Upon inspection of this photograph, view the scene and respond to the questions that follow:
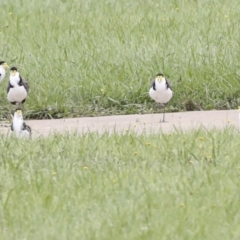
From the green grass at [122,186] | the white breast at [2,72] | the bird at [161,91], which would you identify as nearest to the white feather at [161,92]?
the bird at [161,91]

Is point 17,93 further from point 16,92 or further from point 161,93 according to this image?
point 161,93

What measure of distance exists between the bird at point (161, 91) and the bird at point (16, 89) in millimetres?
1361

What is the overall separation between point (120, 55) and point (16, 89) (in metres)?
1.83

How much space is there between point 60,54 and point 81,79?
2.87 ft

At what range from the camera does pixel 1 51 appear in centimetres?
1120

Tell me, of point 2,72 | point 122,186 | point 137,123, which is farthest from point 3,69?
point 122,186

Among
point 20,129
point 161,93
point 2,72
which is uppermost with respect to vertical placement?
point 2,72

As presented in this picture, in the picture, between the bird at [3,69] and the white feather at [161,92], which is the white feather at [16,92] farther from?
the white feather at [161,92]

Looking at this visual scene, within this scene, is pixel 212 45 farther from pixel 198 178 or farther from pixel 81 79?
pixel 198 178

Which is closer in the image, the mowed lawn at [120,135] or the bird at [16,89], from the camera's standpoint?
the mowed lawn at [120,135]

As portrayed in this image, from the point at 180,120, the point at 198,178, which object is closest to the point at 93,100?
the point at 180,120

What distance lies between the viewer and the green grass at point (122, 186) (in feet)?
17.2

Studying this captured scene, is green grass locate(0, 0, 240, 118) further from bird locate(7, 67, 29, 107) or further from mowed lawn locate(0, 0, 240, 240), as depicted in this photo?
bird locate(7, 67, 29, 107)

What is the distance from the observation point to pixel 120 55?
35.0ft
